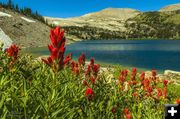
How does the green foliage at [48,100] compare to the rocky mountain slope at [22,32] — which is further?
the rocky mountain slope at [22,32]

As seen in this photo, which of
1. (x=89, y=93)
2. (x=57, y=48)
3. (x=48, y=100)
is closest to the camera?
(x=57, y=48)

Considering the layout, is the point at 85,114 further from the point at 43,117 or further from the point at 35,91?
the point at 43,117

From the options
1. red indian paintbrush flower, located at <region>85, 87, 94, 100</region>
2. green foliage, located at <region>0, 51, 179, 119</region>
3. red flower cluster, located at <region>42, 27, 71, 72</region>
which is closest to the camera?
green foliage, located at <region>0, 51, 179, 119</region>

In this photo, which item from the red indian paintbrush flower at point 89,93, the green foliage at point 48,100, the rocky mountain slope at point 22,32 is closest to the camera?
the green foliage at point 48,100

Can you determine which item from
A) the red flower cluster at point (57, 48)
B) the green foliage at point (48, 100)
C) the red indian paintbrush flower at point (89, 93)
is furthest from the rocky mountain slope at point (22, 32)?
the red flower cluster at point (57, 48)

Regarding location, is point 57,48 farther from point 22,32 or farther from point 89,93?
point 22,32

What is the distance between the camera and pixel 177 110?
3.52 metres

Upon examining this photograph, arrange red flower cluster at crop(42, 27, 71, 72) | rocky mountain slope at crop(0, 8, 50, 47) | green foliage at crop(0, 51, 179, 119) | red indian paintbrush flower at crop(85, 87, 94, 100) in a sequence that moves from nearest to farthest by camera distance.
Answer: green foliage at crop(0, 51, 179, 119)
red flower cluster at crop(42, 27, 71, 72)
red indian paintbrush flower at crop(85, 87, 94, 100)
rocky mountain slope at crop(0, 8, 50, 47)

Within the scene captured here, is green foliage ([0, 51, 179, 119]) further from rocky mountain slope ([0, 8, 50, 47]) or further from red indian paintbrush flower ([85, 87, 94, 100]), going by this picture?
rocky mountain slope ([0, 8, 50, 47])

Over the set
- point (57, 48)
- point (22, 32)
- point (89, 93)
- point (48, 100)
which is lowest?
point (89, 93)

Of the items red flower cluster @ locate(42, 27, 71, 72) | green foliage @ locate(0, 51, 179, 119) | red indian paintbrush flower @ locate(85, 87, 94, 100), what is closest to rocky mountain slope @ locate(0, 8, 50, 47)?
green foliage @ locate(0, 51, 179, 119)

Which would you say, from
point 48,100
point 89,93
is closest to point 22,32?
point 89,93

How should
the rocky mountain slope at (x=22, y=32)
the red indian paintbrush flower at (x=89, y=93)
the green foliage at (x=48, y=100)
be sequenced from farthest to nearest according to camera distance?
the rocky mountain slope at (x=22, y=32) < the red indian paintbrush flower at (x=89, y=93) < the green foliage at (x=48, y=100)

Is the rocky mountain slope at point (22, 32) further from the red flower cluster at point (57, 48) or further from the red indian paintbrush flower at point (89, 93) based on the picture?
the red flower cluster at point (57, 48)
